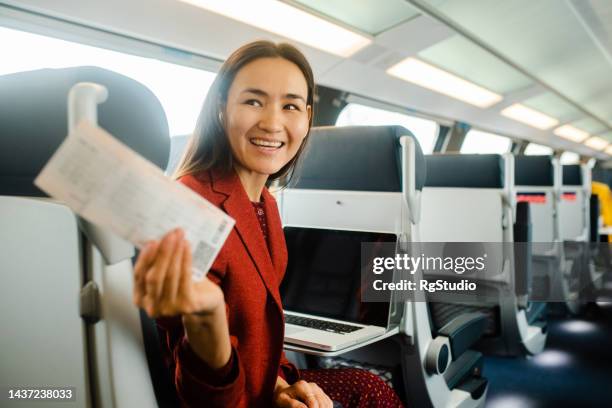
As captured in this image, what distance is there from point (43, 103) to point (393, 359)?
5.73 ft

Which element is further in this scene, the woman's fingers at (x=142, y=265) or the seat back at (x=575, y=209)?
the seat back at (x=575, y=209)

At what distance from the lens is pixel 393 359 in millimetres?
2027

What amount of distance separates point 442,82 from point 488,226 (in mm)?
2862

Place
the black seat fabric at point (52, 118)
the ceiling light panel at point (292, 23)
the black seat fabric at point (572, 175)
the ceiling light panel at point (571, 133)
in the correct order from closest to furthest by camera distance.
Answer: the black seat fabric at point (52, 118) < the ceiling light panel at point (292, 23) < the black seat fabric at point (572, 175) < the ceiling light panel at point (571, 133)

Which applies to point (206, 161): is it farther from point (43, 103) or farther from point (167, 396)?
point (167, 396)

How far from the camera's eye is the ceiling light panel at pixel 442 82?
15.5ft

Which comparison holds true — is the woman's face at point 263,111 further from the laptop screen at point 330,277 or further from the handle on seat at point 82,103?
the laptop screen at point 330,277

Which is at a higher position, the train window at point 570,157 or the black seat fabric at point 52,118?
the train window at point 570,157

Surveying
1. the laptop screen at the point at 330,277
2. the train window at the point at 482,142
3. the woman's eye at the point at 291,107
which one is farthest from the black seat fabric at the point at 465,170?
the train window at the point at 482,142

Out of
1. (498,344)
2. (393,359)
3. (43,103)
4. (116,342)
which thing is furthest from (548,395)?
(43,103)

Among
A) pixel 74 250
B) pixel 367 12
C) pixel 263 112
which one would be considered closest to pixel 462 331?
pixel 263 112

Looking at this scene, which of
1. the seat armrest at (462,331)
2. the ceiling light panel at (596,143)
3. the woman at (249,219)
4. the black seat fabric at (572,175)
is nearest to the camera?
the woman at (249,219)

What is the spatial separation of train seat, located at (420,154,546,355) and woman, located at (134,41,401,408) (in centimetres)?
220

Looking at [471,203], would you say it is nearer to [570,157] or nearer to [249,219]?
[249,219]
